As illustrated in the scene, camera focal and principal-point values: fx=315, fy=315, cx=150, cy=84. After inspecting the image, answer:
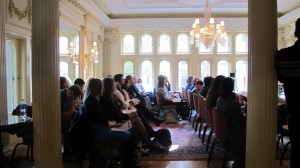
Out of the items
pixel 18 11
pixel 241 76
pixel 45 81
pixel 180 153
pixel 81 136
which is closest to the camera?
pixel 45 81

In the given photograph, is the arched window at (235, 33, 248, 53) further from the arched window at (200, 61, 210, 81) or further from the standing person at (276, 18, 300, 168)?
the standing person at (276, 18, 300, 168)

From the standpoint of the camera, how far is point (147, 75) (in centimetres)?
1331

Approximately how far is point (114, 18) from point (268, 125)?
33.4 ft

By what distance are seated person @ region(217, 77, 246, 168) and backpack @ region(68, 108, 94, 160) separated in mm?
1666

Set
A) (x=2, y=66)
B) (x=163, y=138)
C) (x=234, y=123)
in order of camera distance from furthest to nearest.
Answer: (x=163, y=138) < (x=2, y=66) < (x=234, y=123)

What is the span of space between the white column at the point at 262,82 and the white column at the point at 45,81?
1695 millimetres

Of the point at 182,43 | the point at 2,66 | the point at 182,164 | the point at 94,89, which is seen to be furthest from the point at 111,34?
the point at 94,89

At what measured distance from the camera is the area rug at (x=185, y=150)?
4703 mm

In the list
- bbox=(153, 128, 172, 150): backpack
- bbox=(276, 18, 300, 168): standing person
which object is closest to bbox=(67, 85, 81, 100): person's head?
bbox=(153, 128, 172, 150): backpack

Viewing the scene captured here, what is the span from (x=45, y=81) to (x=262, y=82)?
6.05 feet

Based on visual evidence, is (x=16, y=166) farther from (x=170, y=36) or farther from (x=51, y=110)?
(x=170, y=36)

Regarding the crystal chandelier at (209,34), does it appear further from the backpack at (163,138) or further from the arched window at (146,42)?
the arched window at (146,42)

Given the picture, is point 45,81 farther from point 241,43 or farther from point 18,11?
point 241,43

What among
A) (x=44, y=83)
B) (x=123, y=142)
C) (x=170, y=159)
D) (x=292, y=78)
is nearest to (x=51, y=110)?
(x=44, y=83)
